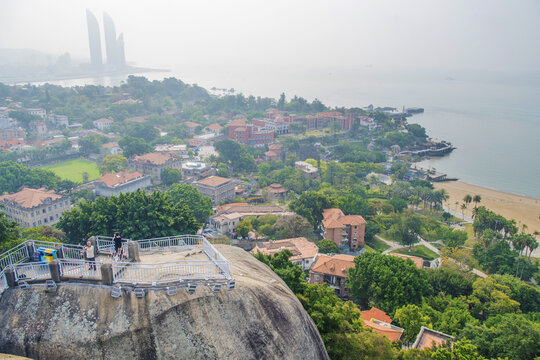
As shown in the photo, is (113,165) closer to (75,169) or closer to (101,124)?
(75,169)

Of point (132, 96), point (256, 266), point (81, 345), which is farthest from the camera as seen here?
point (132, 96)

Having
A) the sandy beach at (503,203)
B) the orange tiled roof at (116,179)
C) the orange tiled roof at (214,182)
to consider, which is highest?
the orange tiled roof at (116,179)

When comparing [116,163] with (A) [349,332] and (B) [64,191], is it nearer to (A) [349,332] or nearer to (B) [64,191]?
(B) [64,191]

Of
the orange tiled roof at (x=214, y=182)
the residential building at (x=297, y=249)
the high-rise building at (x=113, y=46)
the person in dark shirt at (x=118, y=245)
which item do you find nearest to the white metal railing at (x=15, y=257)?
the person in dark shirt at (x=118, y=245)

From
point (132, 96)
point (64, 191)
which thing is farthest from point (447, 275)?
point (132, 96)

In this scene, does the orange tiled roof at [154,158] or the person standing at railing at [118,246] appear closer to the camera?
the person standing at railing at [118,246]

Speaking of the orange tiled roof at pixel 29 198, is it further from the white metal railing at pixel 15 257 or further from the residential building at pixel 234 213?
the white metal railing at pixel 15 257

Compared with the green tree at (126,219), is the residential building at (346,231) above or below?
below
